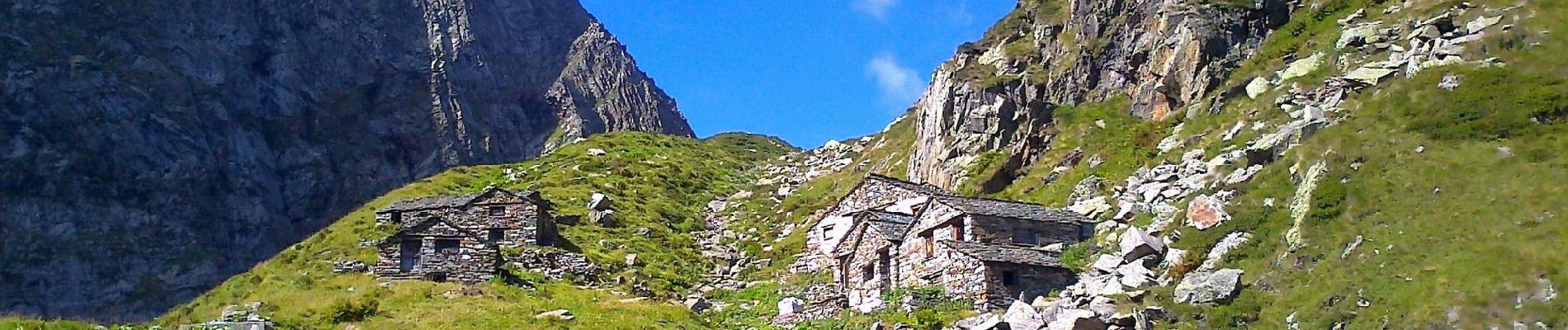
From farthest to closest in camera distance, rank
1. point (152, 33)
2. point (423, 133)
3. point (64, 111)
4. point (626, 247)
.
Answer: point (423, 133) < point (152, 33) < point (64, 111) < point (626, 247)

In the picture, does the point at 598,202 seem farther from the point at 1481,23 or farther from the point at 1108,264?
the point at 1481,23

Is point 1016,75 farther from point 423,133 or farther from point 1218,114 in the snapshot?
point 423,133

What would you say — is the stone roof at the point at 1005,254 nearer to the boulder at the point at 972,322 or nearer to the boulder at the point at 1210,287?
the boulder at the point at 972,322

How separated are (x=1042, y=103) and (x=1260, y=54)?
1141 centimetres

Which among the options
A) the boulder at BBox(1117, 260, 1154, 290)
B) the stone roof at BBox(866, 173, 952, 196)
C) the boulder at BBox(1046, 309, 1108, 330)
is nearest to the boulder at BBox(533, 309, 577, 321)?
the boulder at BBox(1046, 309, 1108, 330)

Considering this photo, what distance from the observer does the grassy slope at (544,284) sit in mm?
42344

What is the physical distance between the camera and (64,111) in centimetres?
10275

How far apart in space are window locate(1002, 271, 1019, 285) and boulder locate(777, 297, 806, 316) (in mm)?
7149

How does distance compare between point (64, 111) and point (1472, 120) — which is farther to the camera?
point (64, 111)

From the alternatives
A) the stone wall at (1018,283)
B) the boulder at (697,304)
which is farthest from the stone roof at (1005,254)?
the boulder at (697,304)

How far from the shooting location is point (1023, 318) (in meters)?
35.7

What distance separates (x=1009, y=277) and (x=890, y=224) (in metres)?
10.8

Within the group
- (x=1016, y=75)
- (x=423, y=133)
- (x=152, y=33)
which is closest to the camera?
(x=1016, y=75)

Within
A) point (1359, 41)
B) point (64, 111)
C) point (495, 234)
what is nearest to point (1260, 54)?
point (1359, 41)
